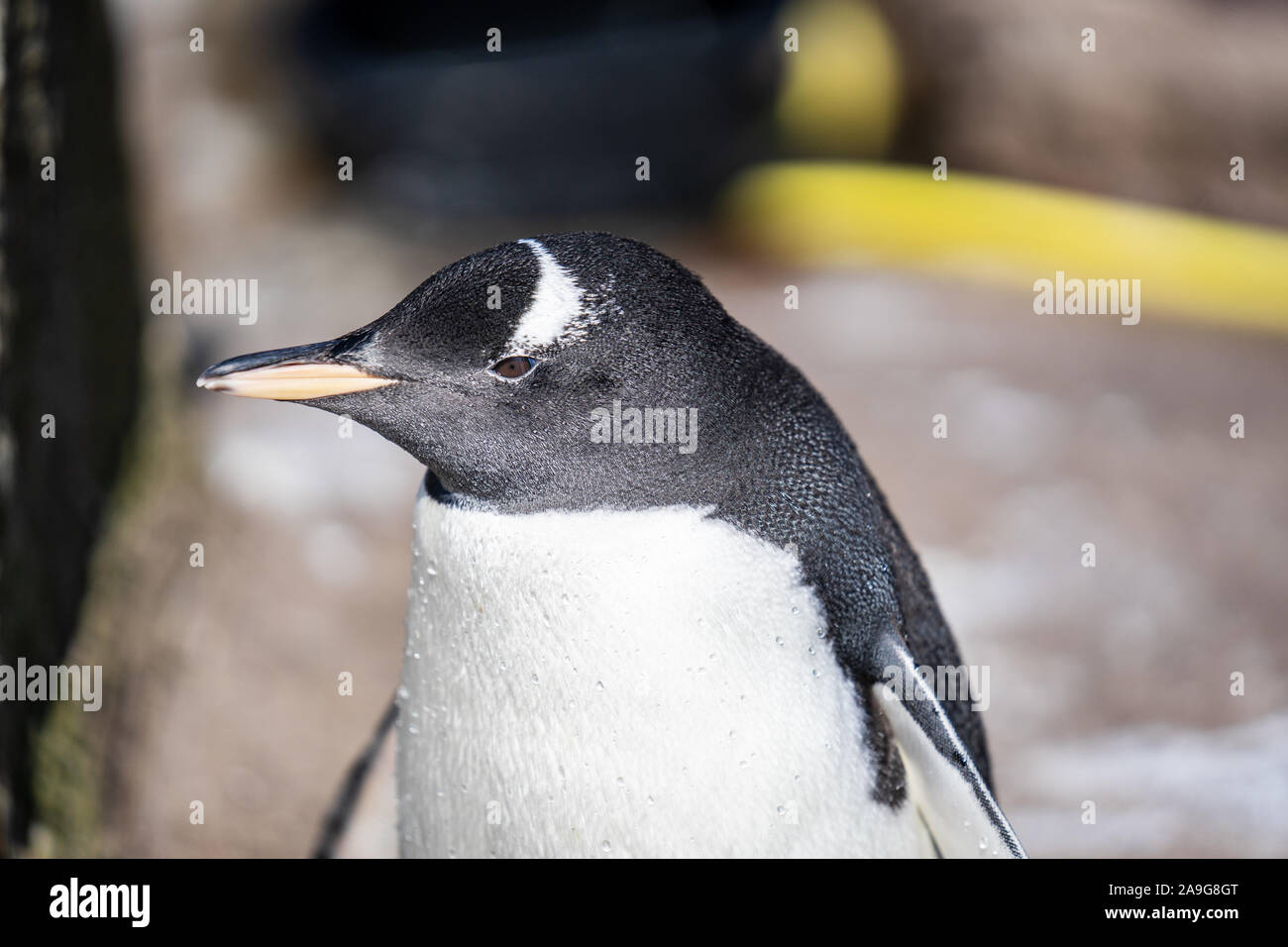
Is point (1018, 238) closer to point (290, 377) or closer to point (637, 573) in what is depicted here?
point (637, 573)

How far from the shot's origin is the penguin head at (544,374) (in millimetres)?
1261

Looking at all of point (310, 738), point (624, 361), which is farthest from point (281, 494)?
point (624, 361)

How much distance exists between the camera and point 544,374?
1.27 meters

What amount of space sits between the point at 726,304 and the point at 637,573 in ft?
9.70

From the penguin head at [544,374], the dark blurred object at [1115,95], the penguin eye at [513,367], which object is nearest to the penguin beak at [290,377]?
the penguin head at [544,374]

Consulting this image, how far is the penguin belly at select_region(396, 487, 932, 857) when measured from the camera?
1.34 m

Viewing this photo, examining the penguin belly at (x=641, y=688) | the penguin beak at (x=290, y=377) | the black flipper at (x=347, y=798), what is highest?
the penguin beak at (x=290, y=377)

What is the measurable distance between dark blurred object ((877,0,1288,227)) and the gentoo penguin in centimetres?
319

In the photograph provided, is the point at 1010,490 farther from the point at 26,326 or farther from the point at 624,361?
the point at 26,326

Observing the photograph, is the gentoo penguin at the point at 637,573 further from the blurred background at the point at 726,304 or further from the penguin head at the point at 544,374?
the blurred background at the point at 726,304

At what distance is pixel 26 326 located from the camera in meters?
2.35

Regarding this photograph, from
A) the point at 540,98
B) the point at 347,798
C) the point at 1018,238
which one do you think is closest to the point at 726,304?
the point at 1018,238

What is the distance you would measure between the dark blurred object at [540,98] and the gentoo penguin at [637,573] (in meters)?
3.59
